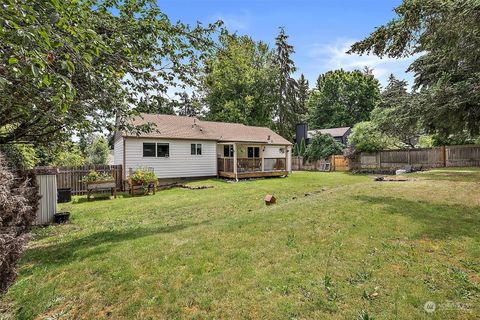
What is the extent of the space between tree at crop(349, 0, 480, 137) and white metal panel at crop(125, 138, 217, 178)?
39.3ft

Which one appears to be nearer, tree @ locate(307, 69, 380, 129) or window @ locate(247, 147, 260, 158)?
window @ locate(247, 147, 260, 158)

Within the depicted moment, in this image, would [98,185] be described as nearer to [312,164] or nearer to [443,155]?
[312,164]

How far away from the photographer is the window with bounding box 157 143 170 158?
53.2ft

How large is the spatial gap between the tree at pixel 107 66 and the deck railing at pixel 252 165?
12.1 meters

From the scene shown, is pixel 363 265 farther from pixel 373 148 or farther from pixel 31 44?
pixel 373 148

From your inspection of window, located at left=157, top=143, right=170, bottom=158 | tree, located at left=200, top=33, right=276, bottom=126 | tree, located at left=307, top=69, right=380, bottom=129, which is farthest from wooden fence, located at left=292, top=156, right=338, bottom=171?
tree, located at left=307, top=69, right=380, bottom=129

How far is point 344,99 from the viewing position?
144 ft

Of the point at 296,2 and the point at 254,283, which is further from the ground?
the point at 296,2

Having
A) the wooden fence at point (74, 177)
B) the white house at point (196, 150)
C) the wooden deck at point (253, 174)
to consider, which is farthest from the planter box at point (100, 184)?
the wooden deck at point (253, 174)

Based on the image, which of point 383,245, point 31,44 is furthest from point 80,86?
point 383,245

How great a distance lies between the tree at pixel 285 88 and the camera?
33.7m

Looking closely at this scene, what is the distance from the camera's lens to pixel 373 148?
2227cm

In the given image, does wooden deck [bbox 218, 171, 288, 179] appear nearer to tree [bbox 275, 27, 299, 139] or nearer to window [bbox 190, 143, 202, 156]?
window [bbox 190, 143, 202, 156]

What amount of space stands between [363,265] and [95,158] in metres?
28.3
